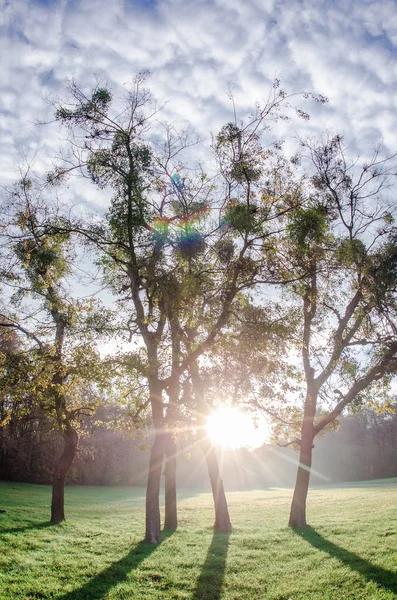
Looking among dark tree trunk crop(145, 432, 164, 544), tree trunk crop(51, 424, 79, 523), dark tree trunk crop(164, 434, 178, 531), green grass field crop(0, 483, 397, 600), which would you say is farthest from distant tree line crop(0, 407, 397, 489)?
dark tree trunk crop(145, 432, 164, 544)

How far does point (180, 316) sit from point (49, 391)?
22.5 feet

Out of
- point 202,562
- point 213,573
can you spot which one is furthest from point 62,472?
point 213,573

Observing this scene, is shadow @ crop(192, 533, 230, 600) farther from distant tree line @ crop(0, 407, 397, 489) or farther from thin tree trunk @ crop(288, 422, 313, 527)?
distant tree line @ crop(0, 407, 397, 489)

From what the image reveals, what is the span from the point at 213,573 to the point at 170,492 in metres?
8.07

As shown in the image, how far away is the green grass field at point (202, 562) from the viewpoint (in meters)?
9.76

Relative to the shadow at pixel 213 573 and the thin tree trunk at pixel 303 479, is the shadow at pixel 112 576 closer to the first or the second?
the shadow at pixel 213 573

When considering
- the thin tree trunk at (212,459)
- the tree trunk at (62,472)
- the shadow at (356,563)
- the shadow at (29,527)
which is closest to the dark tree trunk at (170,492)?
the thin tree trunk at (212,459)

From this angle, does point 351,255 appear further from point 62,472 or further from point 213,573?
point 62,472

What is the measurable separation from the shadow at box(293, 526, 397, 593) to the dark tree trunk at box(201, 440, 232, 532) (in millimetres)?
3534

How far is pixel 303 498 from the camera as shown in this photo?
18.5m

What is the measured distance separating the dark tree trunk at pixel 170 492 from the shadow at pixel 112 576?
13.3 ft

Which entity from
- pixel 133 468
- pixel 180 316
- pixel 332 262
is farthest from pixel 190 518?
pixel 133 468

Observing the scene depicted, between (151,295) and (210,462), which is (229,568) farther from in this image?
(151,295)

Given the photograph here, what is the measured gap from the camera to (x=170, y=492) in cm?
1920
